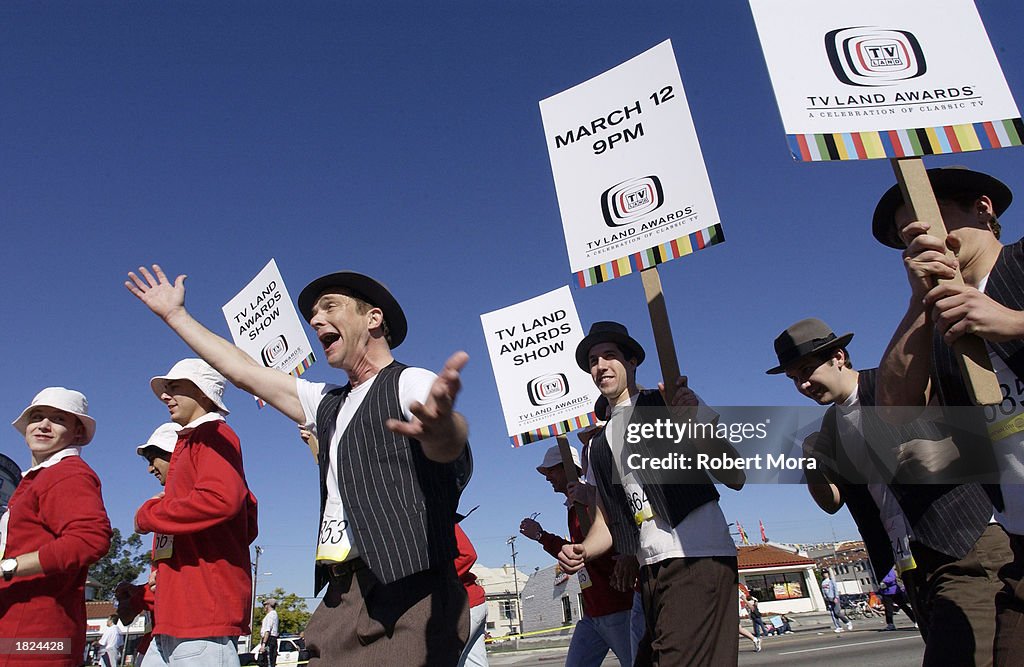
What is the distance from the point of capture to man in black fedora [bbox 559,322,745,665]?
3047mm

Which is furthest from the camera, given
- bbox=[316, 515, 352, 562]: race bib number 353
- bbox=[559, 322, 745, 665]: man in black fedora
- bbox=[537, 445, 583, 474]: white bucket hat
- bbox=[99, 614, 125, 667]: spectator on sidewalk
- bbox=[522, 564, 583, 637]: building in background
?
bbox=[522, 564, 583, 637]: building in background

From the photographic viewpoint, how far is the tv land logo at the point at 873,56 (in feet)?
8.44

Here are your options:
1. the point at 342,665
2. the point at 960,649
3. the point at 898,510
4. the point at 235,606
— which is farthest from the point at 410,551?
the point at 898,510

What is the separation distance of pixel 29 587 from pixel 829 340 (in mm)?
4252

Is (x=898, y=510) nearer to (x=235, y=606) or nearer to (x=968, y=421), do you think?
Answer: (x=968, y=421)

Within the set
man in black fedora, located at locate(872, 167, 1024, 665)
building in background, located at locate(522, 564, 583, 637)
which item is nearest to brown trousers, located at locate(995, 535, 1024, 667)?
man in black fedora, located at locate(872, 167, 1024, 665)

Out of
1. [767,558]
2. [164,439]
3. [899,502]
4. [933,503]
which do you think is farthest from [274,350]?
[767,558]

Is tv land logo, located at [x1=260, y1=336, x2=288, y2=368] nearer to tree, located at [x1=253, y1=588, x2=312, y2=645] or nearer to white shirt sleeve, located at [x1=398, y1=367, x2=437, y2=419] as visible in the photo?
white shirt sleeve, located at [x1=398, y1=367, x2=437, y2=419]

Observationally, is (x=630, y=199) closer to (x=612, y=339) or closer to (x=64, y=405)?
(x=612, y=339)

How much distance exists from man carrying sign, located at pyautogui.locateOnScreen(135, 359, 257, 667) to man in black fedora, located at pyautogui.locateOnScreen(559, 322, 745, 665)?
1678 mm

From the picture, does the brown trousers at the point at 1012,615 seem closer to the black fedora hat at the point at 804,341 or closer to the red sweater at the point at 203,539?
the black fedora hat at the point at 804,341

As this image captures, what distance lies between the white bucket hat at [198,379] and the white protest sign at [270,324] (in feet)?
7.39

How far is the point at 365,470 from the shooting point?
8.01 feet

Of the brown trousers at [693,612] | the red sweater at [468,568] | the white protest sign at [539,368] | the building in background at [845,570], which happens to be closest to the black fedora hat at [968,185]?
the brown trousers at [693,612]
